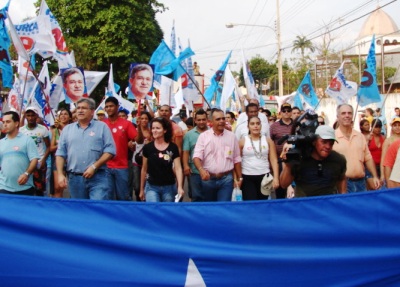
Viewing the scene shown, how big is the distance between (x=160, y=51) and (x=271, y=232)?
7.54 metres

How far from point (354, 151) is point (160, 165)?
7.26ft

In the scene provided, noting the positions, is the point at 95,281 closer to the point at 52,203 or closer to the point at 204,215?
the point at 52,203

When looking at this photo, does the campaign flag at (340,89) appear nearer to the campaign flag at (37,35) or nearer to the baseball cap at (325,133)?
the campaign flag at (37,35)

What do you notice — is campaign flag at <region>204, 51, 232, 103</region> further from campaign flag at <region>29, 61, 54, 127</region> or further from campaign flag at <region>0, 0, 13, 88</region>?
campaign flag at <region>0, 0, 13, 88</region>

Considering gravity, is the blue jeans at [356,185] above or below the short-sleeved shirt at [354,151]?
below

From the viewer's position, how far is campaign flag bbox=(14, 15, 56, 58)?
30.8ft

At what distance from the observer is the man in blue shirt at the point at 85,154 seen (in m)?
5.64

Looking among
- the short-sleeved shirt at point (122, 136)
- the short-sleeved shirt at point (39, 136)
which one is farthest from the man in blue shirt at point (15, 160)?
the short-sleeved shirt at point (39, 136)

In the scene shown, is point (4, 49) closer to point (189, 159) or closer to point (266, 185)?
point (189, 159)

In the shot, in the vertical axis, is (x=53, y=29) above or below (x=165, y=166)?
above

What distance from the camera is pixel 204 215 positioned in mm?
3404

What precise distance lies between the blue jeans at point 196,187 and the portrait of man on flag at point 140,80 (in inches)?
147

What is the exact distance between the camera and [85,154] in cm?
564

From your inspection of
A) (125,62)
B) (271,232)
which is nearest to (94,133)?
(271,232)
